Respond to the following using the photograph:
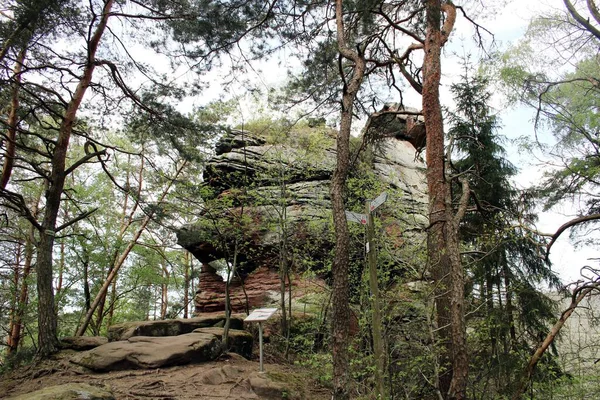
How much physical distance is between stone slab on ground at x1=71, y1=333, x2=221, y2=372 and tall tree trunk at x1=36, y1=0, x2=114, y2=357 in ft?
2.17

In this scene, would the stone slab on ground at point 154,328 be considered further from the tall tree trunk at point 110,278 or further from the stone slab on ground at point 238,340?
the tall tree trunk at point 110,278

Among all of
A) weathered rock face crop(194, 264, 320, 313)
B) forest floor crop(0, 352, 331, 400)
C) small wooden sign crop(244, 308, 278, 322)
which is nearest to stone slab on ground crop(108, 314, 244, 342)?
forest floor crop(0, 352, 331, 400)

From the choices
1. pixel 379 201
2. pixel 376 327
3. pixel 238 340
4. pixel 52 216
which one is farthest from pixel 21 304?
pixel 379 201

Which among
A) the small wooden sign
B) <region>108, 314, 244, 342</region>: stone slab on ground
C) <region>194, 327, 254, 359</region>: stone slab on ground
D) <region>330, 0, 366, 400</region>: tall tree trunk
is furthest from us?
<region>108, 314, 244, 342</region>: stone slab on ground

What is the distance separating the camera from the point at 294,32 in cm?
667

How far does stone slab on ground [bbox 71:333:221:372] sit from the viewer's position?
19.4 feet

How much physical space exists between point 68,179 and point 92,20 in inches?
367

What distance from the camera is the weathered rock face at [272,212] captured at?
26.3ft

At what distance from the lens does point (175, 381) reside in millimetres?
5414

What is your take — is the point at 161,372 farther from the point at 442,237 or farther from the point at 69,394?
the point at 442,237

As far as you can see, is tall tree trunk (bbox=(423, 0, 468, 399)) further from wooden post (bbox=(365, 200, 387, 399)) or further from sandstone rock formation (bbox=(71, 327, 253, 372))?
sandstone rock formation (bbox=(71, 327, 253, 372))

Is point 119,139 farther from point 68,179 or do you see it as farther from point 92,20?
point 92,20

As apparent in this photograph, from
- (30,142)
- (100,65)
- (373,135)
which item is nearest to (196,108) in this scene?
(100,65)

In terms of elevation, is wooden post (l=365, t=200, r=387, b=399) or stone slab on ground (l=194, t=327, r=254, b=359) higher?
wooden post (l=365, t=200, r=387, b=399)
